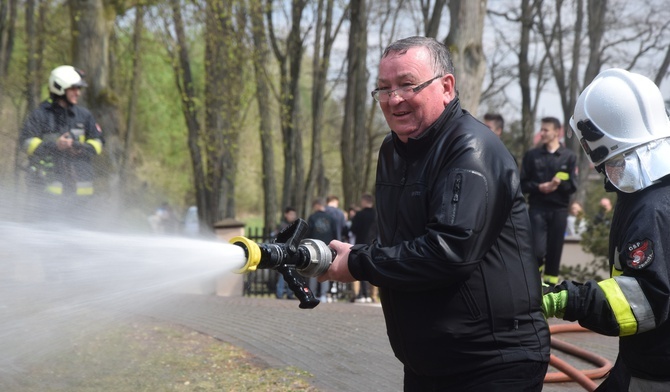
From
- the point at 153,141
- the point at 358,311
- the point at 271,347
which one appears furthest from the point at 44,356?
the point at 153,141

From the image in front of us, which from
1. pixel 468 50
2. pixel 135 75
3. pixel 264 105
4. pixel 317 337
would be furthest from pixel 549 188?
pixel 135 75

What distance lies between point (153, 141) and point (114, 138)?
2637 centimetres

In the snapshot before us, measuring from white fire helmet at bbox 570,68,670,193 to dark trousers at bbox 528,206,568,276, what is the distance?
6.61 m

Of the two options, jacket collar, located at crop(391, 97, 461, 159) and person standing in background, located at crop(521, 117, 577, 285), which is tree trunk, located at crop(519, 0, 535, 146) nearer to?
person standing in background, located at crop(521, 117, 577, 285)

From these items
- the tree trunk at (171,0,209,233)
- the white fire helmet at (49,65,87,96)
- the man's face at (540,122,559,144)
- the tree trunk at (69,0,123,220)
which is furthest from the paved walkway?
the tree trunk at (171,0,209,233)

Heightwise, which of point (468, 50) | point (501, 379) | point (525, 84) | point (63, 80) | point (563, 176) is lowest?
point (501, 379)

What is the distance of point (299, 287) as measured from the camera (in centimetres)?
327

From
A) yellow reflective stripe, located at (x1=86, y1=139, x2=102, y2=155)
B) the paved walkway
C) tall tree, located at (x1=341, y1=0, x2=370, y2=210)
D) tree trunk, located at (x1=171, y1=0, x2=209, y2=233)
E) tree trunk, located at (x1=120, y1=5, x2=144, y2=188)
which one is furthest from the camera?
tree trunk, located at (x1=120, y1=5, x2=144, y2=188)

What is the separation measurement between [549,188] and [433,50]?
684 cm

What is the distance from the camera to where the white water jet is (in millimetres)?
4031

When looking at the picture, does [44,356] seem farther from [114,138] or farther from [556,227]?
[114,138]

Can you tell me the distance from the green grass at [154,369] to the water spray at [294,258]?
2784 millimetres

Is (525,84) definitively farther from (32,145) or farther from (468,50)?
(32,145)

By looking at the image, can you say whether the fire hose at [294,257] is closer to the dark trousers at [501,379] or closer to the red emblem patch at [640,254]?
the dark trousers at [501,379]
